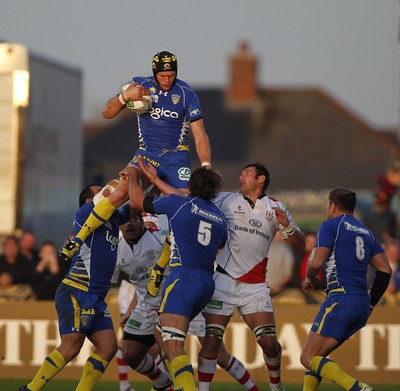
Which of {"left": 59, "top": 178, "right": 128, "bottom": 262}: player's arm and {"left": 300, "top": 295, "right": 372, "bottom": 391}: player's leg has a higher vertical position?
{"left": 59, "top": 178, "right": 128, "bottom": 262}: player's arm

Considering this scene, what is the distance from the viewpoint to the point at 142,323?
14.7 metres

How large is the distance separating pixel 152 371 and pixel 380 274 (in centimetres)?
274

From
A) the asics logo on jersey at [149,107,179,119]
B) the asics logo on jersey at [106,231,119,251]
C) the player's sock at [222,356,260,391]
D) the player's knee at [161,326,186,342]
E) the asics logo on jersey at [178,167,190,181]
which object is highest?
the asics logo on jersey at [149,107,179,119]

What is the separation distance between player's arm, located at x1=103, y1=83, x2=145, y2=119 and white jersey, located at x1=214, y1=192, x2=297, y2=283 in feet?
4.76

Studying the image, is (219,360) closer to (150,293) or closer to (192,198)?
(150,293)

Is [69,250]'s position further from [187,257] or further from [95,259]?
[187,257]

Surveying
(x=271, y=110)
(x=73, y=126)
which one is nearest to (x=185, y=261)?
(x=73, y=126)

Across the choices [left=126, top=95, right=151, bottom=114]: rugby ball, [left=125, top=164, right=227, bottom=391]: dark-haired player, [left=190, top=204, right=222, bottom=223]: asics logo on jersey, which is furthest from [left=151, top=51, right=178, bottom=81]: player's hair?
[left=190, top=204, right=222, bottom=223]: asics logo on jersey

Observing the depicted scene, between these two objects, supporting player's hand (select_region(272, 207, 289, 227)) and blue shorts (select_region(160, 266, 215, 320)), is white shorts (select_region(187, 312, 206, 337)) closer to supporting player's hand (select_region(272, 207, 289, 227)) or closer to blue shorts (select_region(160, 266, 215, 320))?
supporting player's hand (select_region(272, 207, 289, 227))

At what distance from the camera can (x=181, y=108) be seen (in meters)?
14.0

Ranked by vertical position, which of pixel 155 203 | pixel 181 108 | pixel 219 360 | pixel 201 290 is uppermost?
pixel 181 108

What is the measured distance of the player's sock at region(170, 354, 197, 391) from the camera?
12.8 m

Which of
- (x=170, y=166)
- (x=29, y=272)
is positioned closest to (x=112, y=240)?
(x=170, y=166)

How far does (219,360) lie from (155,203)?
2.76 metres
